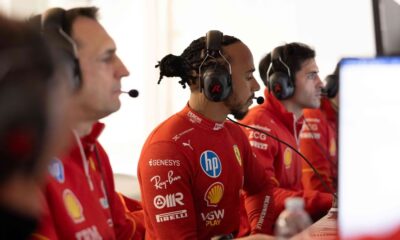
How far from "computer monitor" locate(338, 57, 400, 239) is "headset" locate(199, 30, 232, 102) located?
946mm

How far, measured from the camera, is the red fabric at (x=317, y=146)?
2.53 meters

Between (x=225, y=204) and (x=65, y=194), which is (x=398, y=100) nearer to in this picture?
(x=65, y=194)

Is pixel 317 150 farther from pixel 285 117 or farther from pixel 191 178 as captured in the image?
pixel 191 178

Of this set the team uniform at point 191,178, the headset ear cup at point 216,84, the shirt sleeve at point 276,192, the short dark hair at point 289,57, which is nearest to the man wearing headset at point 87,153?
the team uniform at point 191,178

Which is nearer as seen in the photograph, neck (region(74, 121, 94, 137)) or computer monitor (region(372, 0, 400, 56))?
computer monitor (region(372, 0, 400, 56))

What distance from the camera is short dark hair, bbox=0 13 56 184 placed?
19.9 inches

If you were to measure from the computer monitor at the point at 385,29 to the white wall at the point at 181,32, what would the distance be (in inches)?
81.2

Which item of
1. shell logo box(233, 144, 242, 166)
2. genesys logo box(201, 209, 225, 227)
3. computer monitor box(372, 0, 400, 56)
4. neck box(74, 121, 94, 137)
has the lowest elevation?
genesys logo box(201, 209, 225, 227)

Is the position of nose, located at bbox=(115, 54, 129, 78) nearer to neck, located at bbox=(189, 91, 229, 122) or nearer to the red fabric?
neck, located at bbox=(189, 91, 229, 122)

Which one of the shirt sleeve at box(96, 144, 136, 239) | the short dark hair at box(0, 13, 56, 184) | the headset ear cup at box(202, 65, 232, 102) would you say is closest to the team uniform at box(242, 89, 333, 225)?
the headset ear cup at box(202, 65, 232, 102)

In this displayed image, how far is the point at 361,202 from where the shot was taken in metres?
0.76

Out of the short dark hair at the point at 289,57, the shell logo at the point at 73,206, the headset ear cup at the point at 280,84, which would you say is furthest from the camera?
the short dark hair at the point at 289,57

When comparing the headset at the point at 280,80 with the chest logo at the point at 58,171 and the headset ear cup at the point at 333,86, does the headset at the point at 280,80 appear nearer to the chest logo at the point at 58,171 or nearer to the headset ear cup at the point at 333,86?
the headset ear cup at the point at 333,86

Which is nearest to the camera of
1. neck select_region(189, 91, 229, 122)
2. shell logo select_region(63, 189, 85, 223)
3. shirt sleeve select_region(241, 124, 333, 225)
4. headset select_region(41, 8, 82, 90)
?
shell logo select_region(63, 189, 85, 223)
